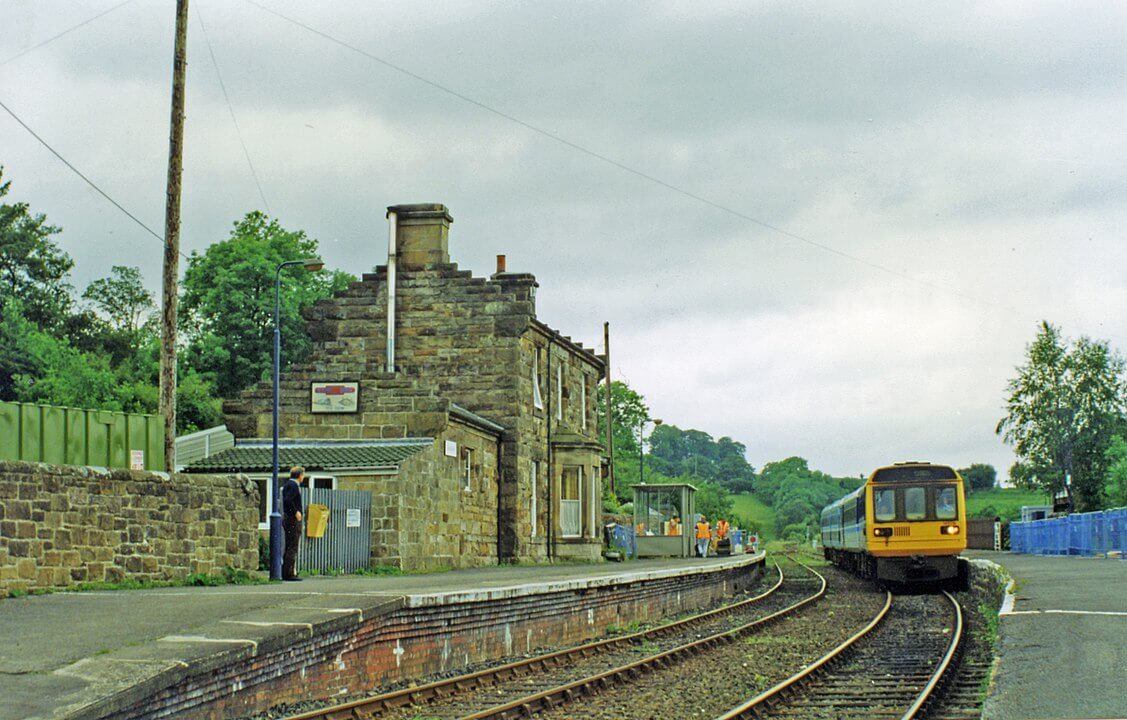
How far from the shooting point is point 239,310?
60.8 meters

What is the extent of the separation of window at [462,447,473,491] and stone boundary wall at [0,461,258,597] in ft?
34.4

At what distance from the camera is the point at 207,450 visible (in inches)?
1163

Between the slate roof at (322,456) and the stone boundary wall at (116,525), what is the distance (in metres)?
6.55

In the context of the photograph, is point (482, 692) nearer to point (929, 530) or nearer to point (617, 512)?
point (929, 530)

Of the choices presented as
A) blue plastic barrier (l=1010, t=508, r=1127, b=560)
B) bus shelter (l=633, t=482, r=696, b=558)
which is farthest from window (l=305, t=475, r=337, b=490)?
blue plastic barrier (l=1010, t=508, r=1127, b=560)

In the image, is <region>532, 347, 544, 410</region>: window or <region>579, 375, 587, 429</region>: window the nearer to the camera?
<region>532, 347, 544, 410</region>: window

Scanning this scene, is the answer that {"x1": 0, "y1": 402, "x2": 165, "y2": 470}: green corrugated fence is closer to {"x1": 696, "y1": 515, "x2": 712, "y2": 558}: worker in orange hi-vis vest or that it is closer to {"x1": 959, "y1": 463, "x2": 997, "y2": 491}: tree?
{"x1": 696, "y1": 515, "x2": 712, "y2": 558}: worker in orange hi-vis vest

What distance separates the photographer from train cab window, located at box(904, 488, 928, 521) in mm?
28875

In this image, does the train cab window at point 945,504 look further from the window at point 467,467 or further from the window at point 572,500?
the window at point 572,500

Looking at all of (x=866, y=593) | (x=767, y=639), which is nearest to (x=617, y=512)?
(x=866, y=593)

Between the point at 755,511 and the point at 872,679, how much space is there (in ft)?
483

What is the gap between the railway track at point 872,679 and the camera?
11523mm

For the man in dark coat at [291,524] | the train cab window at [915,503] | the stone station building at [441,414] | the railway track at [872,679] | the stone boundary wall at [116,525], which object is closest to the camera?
the railway track at [872,679]

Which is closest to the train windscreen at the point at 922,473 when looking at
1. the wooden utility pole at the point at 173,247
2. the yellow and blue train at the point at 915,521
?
the yellow and blue train at the point at 915,521
